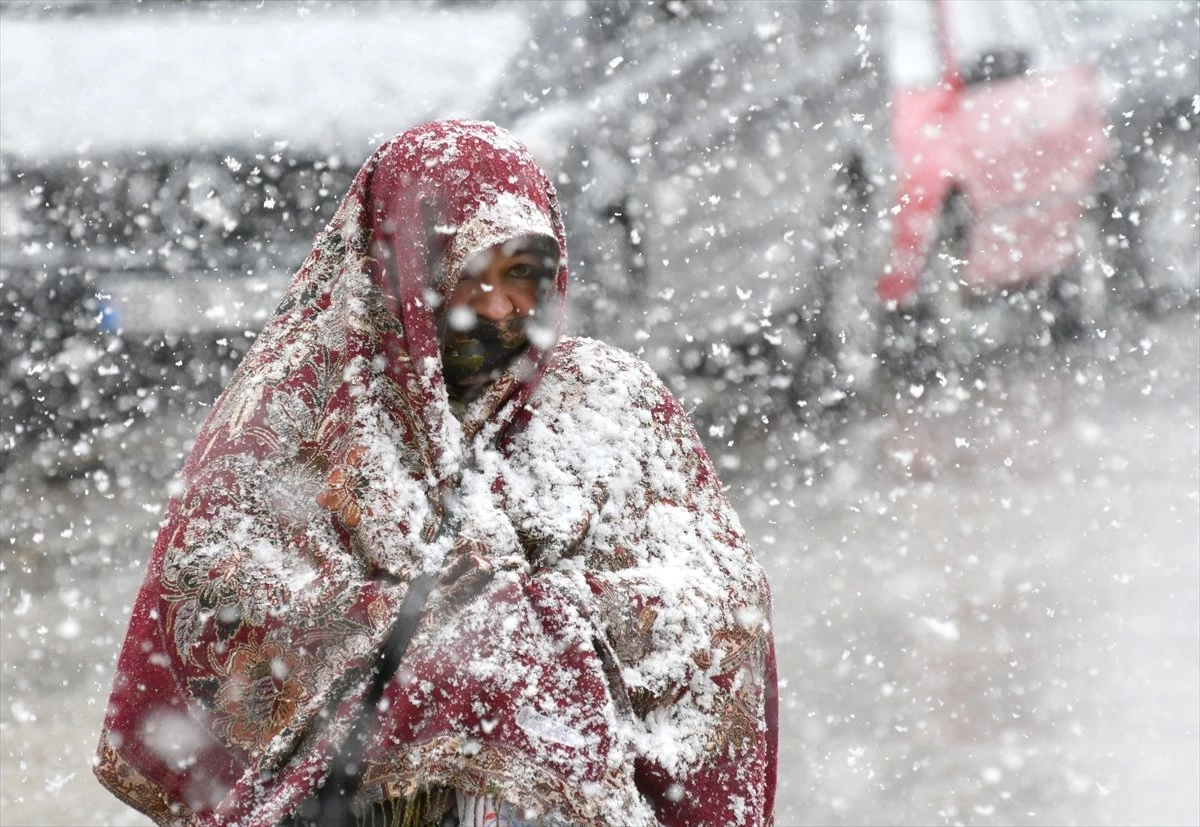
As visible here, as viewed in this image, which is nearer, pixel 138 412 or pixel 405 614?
pixel 405 614

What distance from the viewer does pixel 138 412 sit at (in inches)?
376

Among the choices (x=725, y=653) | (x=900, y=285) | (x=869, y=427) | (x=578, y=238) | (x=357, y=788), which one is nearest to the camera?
(x=357, y=788)

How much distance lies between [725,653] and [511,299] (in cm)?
61

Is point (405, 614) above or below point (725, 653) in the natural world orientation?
below

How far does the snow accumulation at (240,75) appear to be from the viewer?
29.2 ft

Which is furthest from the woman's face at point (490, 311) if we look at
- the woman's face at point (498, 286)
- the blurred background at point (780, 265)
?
the blurred background at point (780, 265)

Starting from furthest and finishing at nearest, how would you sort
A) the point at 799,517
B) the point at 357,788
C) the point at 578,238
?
the point at 578,238 → the point at 799,517 → the point at 357,788

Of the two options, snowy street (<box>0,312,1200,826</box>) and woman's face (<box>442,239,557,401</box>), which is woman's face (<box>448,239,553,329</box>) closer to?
woman's face (<box>442,239,557,401</box>)

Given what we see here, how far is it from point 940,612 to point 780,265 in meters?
4.04

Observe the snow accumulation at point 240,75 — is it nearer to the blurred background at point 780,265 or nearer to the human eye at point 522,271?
the blurred background at point 780,265

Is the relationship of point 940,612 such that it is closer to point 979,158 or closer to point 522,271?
point 522,271

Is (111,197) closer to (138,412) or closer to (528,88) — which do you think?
(138,412)

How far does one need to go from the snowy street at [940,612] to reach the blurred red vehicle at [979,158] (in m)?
1.14

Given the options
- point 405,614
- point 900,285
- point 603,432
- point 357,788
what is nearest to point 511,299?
point 603,432
